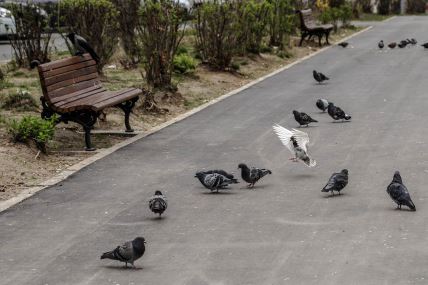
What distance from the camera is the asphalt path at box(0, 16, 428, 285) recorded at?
7.08 m

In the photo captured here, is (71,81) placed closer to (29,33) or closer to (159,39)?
(159,39)

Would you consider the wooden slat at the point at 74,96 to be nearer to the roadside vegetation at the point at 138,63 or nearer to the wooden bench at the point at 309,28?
the roadside vegetation at the point at 138,63

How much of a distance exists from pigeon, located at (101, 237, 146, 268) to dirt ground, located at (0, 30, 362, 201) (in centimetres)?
290

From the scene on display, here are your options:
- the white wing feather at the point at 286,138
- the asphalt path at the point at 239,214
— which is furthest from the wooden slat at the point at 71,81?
the white wing feather at the point at 286,138

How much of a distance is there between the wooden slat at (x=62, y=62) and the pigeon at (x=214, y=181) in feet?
11.0

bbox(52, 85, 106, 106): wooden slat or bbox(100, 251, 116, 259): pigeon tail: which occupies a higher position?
bbox(100, 251, 116, 259): pigeon tail

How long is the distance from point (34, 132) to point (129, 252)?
484cm

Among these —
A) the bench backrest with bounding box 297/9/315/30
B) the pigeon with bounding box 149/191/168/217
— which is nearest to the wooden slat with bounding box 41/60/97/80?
the pigeon with bounding box 149/191/168/217

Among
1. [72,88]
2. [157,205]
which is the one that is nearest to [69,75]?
[72,88]

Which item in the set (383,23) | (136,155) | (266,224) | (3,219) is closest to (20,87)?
(136,155)

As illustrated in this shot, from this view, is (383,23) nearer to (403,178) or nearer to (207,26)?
(207,26)

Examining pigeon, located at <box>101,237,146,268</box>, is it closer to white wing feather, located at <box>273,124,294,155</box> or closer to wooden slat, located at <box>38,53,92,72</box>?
white wing feather, located at <box>273,124,294,155</box>

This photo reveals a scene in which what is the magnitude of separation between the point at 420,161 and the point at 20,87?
25.4ft

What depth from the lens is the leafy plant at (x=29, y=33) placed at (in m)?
18.8
